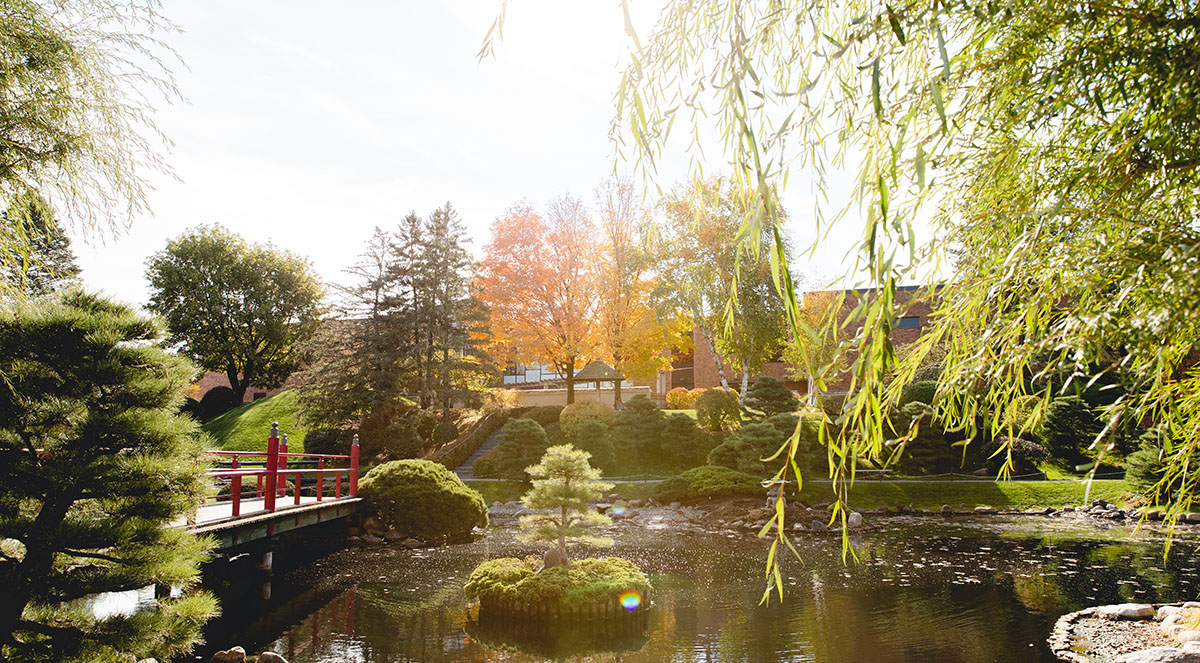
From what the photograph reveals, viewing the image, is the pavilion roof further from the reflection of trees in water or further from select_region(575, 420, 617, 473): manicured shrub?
the reflection of trees in water

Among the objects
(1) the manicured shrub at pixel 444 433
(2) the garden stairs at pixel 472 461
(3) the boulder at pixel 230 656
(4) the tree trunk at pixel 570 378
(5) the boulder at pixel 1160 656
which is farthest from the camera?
(4) the tree trunk at pixel 570 378

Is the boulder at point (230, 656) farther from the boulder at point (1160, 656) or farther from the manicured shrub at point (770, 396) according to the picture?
the manicured shrub at point (770, 396)

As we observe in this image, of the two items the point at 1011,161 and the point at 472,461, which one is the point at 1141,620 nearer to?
the point at 1011,161

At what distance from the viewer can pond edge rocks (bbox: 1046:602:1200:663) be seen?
17.9ft

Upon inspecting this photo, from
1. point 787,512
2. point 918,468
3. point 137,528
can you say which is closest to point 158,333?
point 137,528

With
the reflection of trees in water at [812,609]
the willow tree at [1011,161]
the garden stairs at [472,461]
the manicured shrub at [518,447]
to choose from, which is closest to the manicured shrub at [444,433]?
the garden stairs at [472,461]

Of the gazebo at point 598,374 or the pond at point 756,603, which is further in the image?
the gazebo at point 598,374

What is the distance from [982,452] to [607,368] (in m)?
11.7

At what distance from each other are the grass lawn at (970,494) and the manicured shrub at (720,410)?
4246mm

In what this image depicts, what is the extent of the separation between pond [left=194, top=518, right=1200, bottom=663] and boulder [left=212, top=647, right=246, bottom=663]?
495 millimetres

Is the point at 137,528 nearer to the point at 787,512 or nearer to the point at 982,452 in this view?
the point at 787,512

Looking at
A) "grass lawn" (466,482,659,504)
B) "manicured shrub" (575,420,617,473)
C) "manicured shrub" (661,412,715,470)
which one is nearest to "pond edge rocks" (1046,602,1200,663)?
"grass lawn" (466,482,659,504)

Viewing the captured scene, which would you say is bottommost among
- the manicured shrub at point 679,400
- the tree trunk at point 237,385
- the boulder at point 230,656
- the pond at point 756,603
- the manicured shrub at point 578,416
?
the pond at point 756,603

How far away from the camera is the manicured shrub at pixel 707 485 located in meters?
15.9
